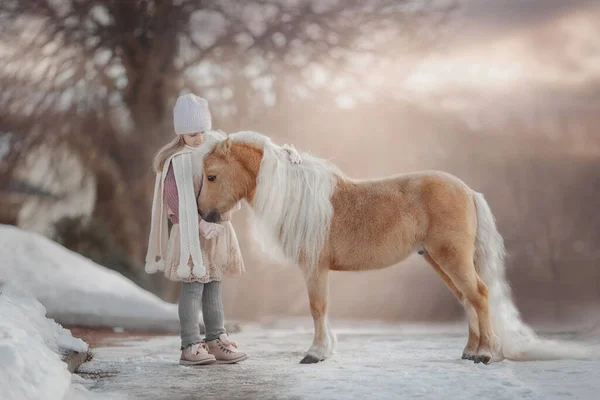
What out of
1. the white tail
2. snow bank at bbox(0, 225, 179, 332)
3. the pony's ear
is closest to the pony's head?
the pony's ear

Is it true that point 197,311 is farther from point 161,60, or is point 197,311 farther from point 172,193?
point 161,60

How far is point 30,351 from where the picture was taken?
387 cm

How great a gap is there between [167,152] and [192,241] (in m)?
0.70

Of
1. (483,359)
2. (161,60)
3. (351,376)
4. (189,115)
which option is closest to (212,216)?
(189,115)

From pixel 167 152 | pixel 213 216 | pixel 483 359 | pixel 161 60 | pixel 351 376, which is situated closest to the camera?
pixel 351 376

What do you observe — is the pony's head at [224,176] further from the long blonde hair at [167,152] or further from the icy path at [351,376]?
the icy path at [351,376]

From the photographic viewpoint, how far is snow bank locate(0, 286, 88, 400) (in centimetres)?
351

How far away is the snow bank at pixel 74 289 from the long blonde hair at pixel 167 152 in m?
2.64

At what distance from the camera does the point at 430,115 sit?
36.0ft

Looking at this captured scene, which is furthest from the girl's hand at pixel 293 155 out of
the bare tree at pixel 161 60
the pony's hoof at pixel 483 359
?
the bare tree at pixel 161 60

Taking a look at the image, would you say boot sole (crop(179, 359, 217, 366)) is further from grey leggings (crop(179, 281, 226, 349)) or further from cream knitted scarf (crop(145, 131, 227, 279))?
cream knitted scarf (crop(145, 131, 227, 279))

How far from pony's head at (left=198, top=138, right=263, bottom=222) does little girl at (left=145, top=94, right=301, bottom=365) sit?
11 centimetres

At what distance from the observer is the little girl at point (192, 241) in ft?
16.3

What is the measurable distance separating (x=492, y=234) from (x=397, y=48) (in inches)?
251
